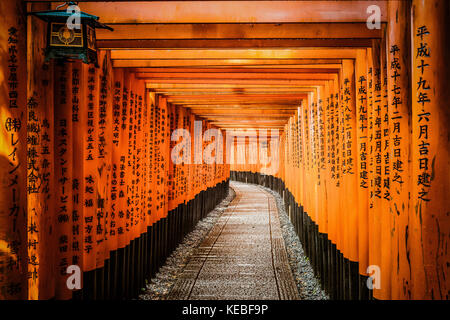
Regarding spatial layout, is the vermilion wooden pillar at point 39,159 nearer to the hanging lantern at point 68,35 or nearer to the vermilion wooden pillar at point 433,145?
the hanging lantern at point 68,35

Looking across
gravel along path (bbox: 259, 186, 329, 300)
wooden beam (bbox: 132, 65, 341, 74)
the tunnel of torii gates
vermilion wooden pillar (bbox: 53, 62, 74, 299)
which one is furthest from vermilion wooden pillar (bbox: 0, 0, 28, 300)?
gravel along path (bbox: 259, 186, 329, 300)

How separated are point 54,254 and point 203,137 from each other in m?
10.5

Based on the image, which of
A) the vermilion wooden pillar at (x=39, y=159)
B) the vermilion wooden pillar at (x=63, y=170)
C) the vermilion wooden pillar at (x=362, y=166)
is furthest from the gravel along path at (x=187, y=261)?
the vermilion wooden pillar at (x=39, y=159)

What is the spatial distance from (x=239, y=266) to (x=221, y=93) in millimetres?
3895

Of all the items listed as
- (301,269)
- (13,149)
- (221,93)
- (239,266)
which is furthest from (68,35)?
(301,269)

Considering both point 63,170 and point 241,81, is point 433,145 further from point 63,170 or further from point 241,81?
point 241,81

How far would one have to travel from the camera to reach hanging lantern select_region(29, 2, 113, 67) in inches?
134

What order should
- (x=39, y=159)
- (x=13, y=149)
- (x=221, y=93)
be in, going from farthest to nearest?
(x=221, y=93) → (x=39, y=159) → (x=13, y=149)

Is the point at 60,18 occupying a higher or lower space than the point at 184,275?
higher

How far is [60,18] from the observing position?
337cm

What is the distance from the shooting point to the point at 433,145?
2.82 m
